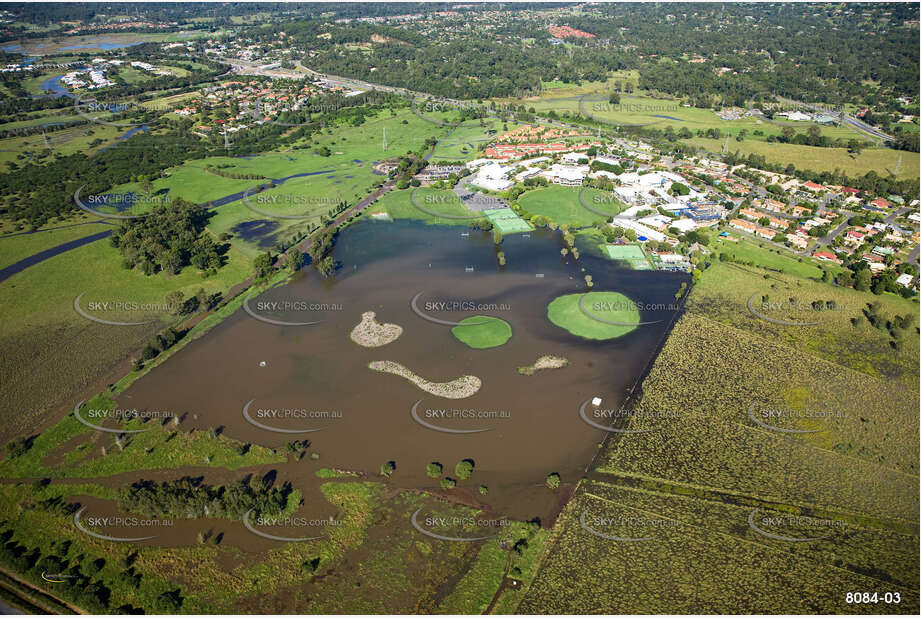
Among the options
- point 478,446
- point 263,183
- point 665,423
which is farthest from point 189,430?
point 263,183

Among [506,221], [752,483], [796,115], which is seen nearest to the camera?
[752,483]

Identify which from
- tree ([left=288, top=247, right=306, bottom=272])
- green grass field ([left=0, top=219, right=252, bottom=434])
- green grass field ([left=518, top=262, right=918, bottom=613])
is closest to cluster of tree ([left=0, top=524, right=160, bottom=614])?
green grass field ([left=0, top=219, right=252, bottom=434])

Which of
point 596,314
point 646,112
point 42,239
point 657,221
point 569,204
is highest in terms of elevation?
point 646,112

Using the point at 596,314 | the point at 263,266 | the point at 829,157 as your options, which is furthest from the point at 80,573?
the point at 829,157

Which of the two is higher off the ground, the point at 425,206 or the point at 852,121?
the point at 852,121

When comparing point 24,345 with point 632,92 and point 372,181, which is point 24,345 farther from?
point 632,92

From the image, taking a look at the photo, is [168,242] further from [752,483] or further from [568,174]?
[752,483]
